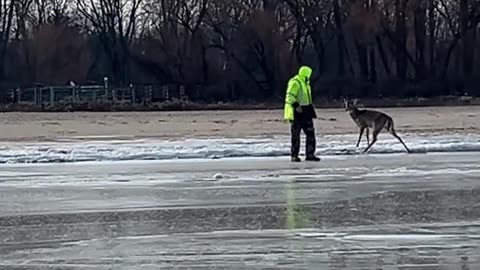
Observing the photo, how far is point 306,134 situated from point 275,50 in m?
49.3

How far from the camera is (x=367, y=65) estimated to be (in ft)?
232

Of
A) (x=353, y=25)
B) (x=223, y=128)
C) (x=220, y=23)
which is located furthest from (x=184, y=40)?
(x=223, y=128)

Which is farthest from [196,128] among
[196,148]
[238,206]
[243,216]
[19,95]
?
[19,95]

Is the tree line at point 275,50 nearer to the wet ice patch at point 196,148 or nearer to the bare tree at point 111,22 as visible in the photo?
the bare tree at point 111,22

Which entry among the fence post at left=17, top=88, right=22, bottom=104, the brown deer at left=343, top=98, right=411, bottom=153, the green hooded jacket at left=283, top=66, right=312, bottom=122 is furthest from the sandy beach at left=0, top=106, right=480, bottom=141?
the fence post at left=17, top=88, right=22, bottom=104

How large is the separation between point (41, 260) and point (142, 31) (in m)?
69.3

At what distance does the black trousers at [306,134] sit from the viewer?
18.9m

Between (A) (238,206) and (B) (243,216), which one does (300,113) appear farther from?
(B) (243,216)

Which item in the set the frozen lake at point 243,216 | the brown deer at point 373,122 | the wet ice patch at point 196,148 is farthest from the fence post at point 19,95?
the frozen lake at point 243,216

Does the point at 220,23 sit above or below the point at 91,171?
above

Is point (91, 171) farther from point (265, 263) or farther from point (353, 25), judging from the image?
point (353, 25)

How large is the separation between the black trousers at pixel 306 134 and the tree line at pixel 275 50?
46889 millimetres

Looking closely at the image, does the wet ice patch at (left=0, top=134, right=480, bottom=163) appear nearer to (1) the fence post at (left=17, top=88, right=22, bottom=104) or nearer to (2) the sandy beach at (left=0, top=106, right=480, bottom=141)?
(2) the sandy beach at (left=0, top=106, right=480, bottom=141)

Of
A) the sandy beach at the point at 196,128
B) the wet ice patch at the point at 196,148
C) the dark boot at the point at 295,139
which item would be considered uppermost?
the dark boot at the point at 295,139
